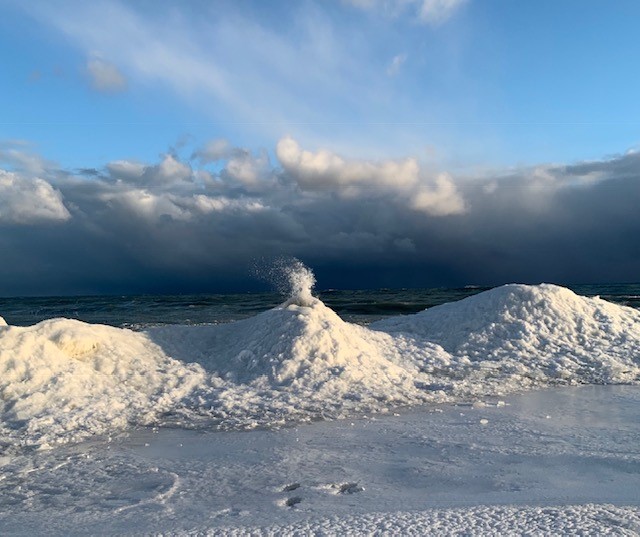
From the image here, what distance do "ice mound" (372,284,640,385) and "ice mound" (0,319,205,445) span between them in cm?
588

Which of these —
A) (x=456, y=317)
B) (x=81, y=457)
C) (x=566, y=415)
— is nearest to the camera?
(x=81, y=457)

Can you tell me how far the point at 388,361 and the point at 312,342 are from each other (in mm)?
1624

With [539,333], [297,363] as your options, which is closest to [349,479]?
[297,363]

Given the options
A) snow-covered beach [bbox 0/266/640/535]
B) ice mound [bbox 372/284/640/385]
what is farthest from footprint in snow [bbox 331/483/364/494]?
ice mound [bbox 372/284/640/385]

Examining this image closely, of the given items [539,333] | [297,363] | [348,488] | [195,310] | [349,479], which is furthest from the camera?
[195,310]

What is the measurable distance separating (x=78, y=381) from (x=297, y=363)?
140 inches

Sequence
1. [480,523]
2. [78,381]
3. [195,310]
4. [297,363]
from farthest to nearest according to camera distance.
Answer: [195,310], [297,363], [78,381], [480,523]

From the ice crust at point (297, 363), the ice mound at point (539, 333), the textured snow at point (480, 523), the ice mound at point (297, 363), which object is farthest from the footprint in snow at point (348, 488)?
the ice mound at point (539, 333)

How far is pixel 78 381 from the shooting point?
8406 mm

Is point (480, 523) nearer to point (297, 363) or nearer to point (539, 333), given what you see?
point (297, 363)

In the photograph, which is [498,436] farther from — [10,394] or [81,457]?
[10,394]

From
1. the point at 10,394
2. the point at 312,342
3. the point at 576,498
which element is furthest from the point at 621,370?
the point at 10,394

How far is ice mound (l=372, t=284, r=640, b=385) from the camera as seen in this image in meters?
10.3

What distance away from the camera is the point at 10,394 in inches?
307
